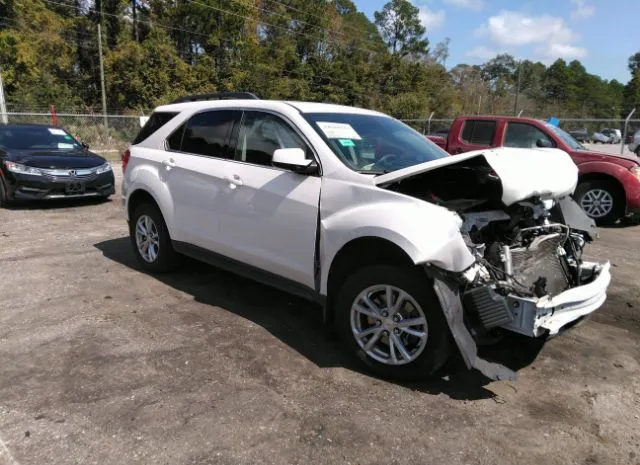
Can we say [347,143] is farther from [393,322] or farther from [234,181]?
[393,322]

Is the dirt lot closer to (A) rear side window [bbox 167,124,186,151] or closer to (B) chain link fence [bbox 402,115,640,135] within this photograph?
(A) rear side window [bbox 167,124,186,151]

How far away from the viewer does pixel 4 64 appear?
3441 centimetres

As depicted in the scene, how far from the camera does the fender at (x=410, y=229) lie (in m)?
3.06

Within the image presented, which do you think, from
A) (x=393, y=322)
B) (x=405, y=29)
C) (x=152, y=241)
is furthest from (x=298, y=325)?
(x=405, y=29)

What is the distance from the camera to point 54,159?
924cm

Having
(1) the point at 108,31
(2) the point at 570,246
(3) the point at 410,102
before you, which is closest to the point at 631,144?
(2) the point at 570,246

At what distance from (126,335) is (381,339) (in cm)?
204

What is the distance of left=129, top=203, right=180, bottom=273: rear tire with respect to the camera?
17.6 ft

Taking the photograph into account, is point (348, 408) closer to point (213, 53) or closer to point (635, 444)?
point (635, 444)

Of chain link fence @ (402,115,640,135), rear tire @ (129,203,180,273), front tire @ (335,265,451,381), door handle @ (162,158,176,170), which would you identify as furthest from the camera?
chain link fence @ (402,115,640,135)

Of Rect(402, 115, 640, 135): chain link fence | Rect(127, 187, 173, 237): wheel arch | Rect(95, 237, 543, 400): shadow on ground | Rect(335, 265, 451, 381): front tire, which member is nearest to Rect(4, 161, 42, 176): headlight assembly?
Rect(95, 237, 543, 400): shadow on ground

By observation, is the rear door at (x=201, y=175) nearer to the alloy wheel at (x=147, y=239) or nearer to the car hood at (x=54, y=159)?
the alloy wheel at (x=147, y=239)

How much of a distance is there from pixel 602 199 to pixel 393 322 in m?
6.98

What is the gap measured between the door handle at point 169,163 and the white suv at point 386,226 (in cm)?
6
